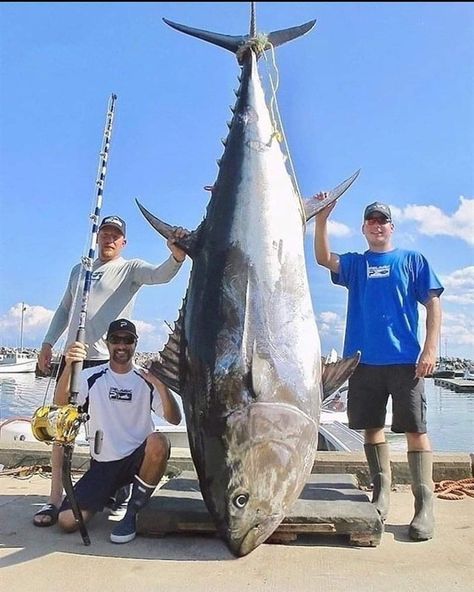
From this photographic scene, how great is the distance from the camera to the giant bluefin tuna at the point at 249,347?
7.76 ft

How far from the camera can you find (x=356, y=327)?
329 centimetres

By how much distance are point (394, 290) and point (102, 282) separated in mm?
1666

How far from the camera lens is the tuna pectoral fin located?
8.87ft

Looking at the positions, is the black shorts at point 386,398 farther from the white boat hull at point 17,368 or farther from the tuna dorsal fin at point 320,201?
the white boat hull at point 17,368

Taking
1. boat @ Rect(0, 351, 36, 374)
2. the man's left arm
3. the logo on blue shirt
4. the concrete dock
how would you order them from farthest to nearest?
boat @ Rect(0, 351, 36, 374) < the logo on blue shirt < the man's left arm < the concrete dock

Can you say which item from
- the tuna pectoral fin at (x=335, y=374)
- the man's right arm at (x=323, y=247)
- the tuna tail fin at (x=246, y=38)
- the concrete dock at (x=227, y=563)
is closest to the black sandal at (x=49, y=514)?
the concrete dock at (x=227, y=563)

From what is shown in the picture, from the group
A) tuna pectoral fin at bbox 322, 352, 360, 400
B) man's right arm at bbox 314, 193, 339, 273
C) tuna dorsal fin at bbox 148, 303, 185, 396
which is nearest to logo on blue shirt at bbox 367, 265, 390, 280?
man's right arm at bbox 314, 193, 339, 273

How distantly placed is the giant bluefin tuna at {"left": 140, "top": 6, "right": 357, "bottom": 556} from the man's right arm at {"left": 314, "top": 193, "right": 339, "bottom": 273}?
10.4 inches

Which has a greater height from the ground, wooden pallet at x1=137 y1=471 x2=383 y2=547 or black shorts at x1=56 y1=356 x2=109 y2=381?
A: black shorts at x1=56 y1=356 x2=109 y2=381

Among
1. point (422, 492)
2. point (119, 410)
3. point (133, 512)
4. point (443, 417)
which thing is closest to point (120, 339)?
point (119, 410)

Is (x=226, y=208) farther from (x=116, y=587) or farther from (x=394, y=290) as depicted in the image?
(x=116, y=587)

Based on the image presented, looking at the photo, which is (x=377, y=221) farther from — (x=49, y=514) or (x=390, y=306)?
(x=49, y=514)

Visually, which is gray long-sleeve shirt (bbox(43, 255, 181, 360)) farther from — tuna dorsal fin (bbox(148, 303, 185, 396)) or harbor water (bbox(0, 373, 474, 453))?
tuna dorsal fin (bbox(148, 303, 185, 396))

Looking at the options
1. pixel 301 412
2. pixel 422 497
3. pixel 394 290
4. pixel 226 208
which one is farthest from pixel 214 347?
pixel 422 497
